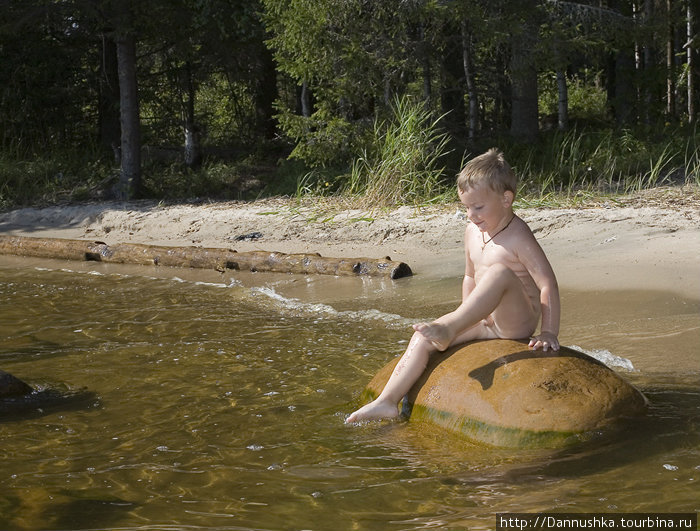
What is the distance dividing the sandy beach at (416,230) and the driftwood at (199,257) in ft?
1.79

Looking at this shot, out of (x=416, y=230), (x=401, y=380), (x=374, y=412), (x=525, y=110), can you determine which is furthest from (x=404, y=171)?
(x=374, y=412)

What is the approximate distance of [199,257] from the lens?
34.8 feet

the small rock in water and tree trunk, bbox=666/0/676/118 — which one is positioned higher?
tree trunk, bbox=666/0/676/118

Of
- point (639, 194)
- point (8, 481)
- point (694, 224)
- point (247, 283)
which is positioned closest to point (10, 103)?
point (247, 283)

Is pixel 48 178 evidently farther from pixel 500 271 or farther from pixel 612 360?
pixel 500 271

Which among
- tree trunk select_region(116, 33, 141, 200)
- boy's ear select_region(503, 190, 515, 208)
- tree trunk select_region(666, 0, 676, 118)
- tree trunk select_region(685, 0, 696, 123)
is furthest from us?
tree trunk select_region(666, 0, 676, 118)

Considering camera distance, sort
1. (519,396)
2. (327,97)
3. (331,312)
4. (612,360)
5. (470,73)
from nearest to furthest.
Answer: (519,396) < (612,360) < (331,312) < (470,73) < (327,97)

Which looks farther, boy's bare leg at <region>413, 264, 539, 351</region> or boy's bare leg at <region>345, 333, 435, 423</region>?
boy's bare leg at <region>345, 333, 435, 423</region>

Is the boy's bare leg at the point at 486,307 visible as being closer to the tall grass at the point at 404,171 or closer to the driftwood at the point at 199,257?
the driftwood at the point at 199,257

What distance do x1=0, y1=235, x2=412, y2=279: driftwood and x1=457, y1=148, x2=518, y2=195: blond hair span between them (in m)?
4.44

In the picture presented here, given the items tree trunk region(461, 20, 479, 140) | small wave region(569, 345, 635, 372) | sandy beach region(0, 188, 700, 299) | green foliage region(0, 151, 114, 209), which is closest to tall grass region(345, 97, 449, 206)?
sandy beach region(0, 188, 700, 299)

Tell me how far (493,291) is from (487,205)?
0.45 meters

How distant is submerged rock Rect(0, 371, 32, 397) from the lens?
5.46 metres

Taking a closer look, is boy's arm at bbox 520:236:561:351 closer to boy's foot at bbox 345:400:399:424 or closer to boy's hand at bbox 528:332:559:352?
boy's hand at bbox 528:332:559:352
